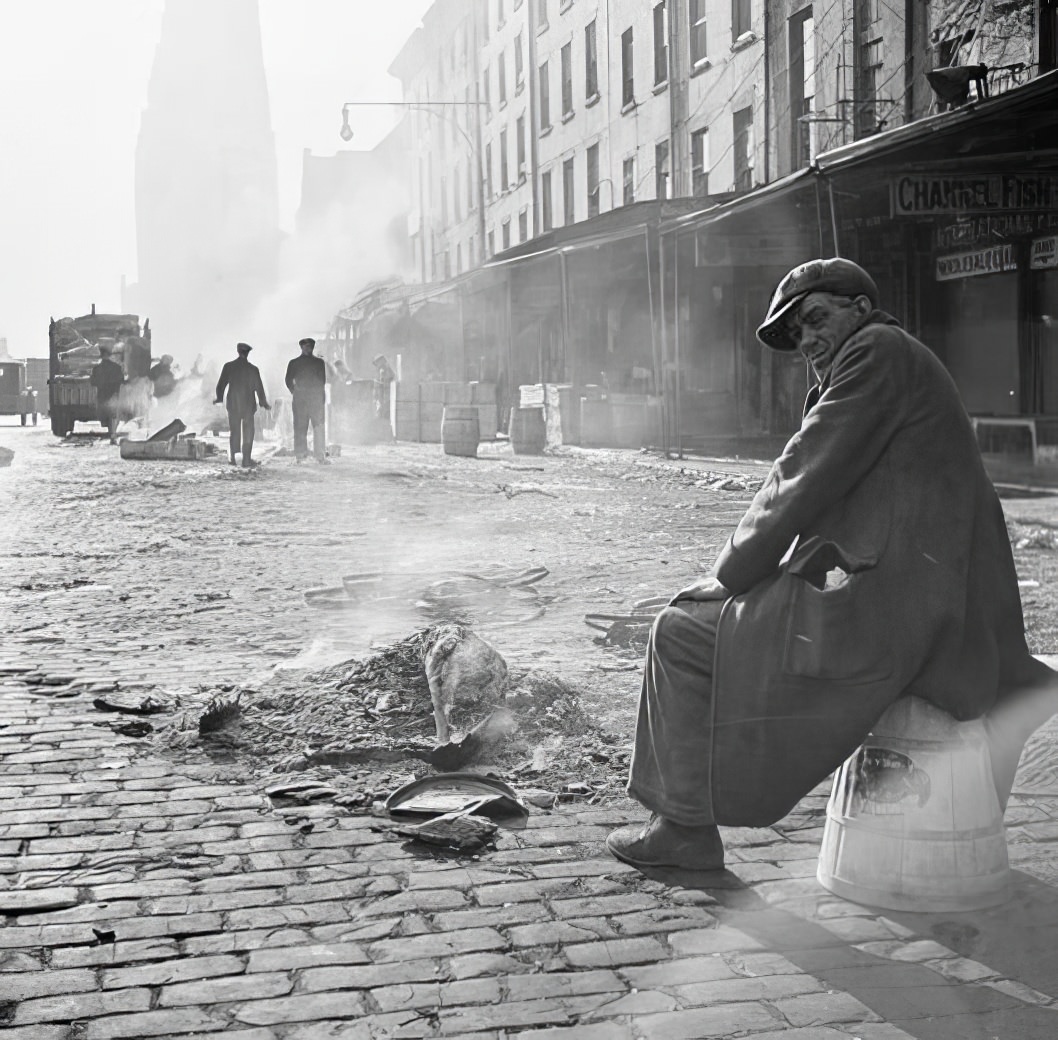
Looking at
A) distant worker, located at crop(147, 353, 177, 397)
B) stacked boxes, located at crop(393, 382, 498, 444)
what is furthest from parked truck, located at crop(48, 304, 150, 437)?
stacked boxes, located at crop(393, 382, 498, 444)

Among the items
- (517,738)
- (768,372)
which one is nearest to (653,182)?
(768,372)

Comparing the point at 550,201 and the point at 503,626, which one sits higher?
the point at 550,201

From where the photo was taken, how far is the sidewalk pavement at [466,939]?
288 cm

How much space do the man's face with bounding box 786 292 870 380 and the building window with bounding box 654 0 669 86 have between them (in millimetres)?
28215

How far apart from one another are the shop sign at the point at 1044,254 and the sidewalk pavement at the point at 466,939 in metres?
15.0

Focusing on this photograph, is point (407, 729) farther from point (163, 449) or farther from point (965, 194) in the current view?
point (163, 449)

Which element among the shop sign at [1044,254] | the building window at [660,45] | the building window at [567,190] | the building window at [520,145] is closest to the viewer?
the shop sign at [1044,254]

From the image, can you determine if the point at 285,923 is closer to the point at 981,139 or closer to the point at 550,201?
the point at 981,139

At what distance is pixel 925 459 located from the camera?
11.1 ft

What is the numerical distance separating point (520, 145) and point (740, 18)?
17.5m

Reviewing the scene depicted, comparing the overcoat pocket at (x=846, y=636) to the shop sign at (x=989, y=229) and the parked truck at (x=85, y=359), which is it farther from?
the parked truck at (x=85, y=359)

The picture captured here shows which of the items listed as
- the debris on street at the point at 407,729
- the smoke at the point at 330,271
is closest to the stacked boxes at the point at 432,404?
the debris on street at the point at 407,729

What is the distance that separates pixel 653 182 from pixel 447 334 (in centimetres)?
1531

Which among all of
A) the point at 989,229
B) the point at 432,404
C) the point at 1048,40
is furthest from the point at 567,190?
the point at 1048,40
